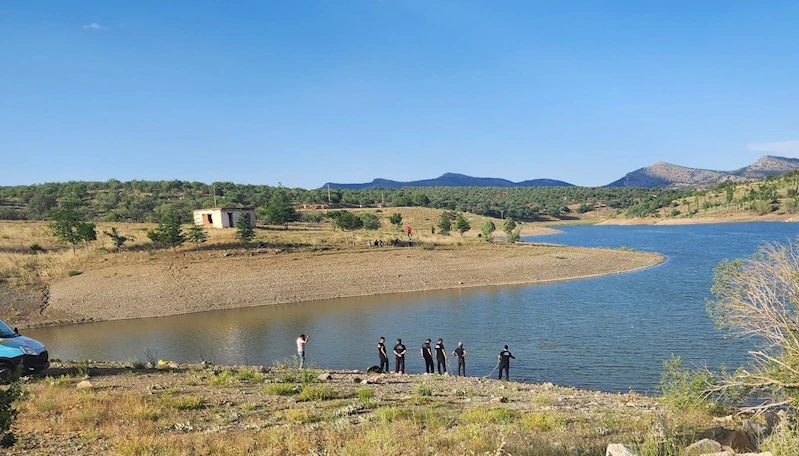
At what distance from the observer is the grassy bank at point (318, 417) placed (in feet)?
27.2

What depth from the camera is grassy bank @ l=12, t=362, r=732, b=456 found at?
8.30m

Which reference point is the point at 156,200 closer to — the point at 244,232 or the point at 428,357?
the point at 244,232

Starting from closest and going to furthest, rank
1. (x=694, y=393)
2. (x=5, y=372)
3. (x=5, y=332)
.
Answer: (x=694, y=393) → (x=5, y=372) → (x=5, y=332)

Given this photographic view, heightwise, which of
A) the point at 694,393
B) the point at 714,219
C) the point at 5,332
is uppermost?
the point at 5,332

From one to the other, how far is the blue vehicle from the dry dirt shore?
77.8 feet

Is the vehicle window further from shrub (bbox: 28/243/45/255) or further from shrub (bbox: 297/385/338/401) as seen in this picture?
shrub (bbox: 28/243/45/255)

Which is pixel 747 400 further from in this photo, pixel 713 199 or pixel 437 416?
pixel 713 199

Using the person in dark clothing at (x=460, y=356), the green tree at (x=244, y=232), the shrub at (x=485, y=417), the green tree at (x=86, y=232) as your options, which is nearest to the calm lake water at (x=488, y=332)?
the person in dark clothing at (x=460, y=356)

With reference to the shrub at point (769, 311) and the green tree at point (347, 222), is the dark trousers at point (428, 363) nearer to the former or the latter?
the shrub at point (769, 311)

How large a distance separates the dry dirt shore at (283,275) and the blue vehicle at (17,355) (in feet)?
77.8

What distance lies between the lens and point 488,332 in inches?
1072

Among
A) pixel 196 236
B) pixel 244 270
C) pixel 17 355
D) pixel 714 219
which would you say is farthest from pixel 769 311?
pixel 714 219

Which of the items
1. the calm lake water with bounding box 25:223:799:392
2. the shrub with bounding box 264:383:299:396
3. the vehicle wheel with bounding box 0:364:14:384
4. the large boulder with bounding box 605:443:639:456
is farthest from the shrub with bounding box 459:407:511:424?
the vehicle wheel with bounding box 0:364:14:384

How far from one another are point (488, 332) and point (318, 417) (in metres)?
17.5
